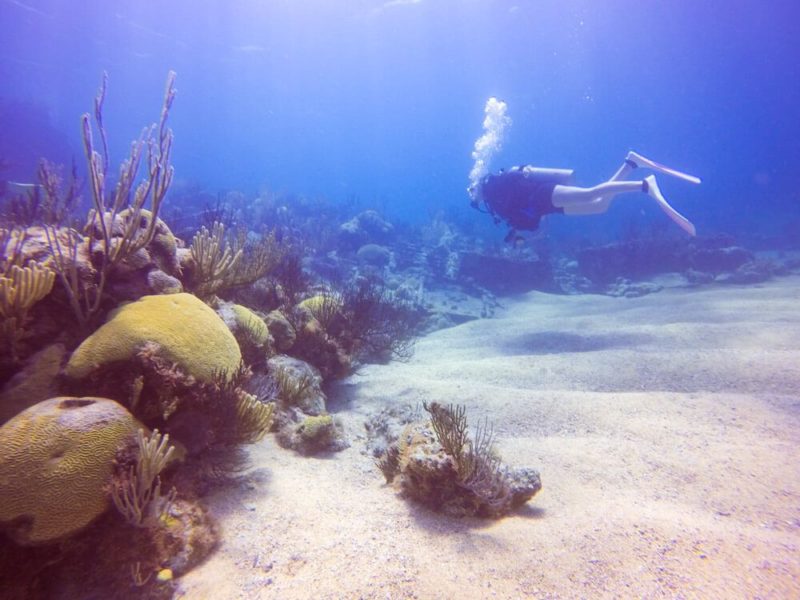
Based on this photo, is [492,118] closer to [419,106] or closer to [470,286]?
[470,286]

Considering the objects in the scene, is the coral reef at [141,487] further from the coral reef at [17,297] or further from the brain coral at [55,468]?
the coral reef at [17,297]

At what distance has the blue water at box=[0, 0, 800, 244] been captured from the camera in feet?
107

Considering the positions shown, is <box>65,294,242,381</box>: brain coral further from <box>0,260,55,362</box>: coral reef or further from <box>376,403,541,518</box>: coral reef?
<box>376,403,541,518</box>: coral reef

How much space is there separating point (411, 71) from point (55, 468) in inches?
2555

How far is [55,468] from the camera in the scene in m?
2.24

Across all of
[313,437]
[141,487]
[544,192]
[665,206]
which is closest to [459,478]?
[313,437]

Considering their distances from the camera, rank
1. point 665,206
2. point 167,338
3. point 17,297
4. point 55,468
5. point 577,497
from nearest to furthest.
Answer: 1. point 55,468
2. point 17,297
3. point 167,338
4. point 577,497
5. point 665,206

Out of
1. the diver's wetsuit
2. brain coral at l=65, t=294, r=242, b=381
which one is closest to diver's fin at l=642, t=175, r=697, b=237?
the diver's wetsuit

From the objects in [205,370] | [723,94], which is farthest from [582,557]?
[723,94]

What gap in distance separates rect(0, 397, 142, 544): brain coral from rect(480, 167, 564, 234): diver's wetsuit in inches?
339

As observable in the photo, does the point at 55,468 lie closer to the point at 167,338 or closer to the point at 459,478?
the point at 167,338

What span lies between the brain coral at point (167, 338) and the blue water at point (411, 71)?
101ft

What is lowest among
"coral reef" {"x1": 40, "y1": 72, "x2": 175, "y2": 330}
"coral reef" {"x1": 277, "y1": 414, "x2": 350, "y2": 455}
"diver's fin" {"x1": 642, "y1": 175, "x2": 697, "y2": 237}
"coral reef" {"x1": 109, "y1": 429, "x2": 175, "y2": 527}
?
"coral reef" {"x1": 277, "y1": 414, "x2": 350, "y2": 455}

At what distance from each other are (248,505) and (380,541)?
1178 mm
